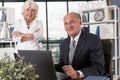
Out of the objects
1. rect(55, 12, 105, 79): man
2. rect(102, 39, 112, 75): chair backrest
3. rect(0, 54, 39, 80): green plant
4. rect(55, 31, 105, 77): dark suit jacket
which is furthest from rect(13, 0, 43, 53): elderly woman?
rect(0, 54, 39, 80): green plant

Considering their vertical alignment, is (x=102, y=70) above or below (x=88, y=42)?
below

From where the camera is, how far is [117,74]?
4.23 meters

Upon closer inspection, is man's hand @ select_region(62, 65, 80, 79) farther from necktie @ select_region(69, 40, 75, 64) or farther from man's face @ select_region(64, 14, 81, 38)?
man's face @ select_region(64, 14, 81, 38)

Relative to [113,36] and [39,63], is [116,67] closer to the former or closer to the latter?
[113,36]

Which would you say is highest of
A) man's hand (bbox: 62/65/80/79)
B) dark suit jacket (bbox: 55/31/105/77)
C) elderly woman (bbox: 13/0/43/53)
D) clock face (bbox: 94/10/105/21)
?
clock face (bbox: 94/10/105/21)

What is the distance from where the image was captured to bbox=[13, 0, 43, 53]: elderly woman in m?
2.38

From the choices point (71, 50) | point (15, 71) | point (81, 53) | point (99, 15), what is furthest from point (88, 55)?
point (99, 15)

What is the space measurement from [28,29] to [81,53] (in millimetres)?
748

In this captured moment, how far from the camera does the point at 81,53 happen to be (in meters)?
2.00

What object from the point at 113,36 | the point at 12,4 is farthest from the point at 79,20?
the point at 12,4

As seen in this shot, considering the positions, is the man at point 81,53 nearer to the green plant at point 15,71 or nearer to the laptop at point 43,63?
the laptop at point 43,63

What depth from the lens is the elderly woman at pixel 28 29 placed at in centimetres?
238

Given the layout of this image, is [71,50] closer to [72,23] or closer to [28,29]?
[72,23]

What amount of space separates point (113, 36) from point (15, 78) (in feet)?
11.1
